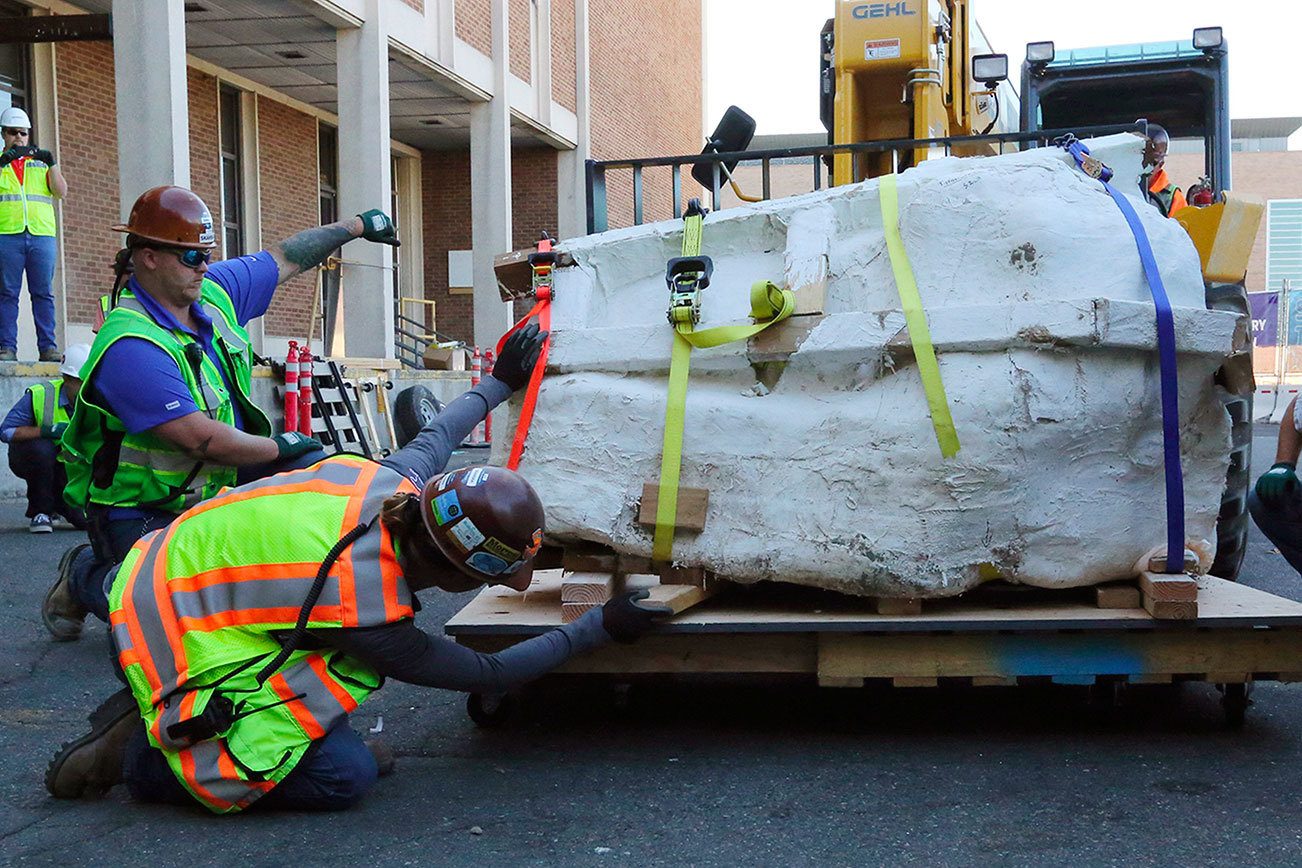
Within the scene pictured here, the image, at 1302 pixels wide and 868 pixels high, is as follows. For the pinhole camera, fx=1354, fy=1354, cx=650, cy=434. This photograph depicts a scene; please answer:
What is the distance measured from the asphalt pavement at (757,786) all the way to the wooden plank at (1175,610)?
0.40m

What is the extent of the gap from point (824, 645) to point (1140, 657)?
34.0 inches

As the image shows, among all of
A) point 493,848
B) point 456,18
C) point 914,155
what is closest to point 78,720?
point 493,848

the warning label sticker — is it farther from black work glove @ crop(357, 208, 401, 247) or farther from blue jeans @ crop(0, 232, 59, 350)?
blue jeans @ crop(0, 232, 59, 350)

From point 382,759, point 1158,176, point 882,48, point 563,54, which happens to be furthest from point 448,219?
point 382,759

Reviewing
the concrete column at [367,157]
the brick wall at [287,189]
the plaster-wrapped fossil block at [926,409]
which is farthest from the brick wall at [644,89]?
the plaster-wrapped fossil block at [926,409]

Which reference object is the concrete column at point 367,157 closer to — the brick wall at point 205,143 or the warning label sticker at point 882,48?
the brick wall at point 205,143

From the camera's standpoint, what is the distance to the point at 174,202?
161 inches

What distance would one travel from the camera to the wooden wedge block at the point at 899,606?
377 centimetres

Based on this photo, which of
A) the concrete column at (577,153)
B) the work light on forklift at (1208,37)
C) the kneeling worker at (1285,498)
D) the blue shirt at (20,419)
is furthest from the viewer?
the concrete column at (577,153)

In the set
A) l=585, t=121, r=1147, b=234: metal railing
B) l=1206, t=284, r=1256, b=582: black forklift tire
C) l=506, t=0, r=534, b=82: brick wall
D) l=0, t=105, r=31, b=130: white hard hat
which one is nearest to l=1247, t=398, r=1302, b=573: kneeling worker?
l=1206, t=284, r=1256, b=582: black forklift tire

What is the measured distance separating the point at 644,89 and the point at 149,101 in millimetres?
17554

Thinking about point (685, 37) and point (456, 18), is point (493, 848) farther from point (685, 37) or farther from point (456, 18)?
point (685, 37)

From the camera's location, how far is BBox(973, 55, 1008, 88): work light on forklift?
25.3 ft

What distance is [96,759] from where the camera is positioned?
136 inches
